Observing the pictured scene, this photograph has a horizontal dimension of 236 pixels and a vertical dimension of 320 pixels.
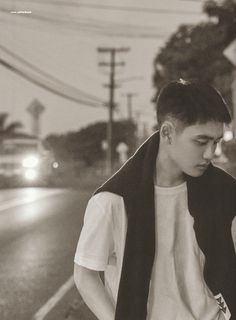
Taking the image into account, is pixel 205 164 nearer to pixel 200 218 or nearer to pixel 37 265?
pixel 200 218

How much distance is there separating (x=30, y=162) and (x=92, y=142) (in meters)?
42.4

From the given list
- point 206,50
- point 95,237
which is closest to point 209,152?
point 95,237

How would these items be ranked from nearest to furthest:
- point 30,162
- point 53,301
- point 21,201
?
point 53,301 → point 21,201 → point 30,162

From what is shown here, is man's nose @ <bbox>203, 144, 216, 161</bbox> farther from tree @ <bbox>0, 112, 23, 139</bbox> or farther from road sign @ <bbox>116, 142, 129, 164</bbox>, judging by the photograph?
tree @ <bbox>0, 112, 23, 139</bbox>

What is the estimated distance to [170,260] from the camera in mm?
2045

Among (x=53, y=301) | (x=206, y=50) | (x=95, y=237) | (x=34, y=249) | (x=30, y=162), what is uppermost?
(x=206, y=50)

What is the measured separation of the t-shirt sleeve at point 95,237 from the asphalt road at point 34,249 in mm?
4304

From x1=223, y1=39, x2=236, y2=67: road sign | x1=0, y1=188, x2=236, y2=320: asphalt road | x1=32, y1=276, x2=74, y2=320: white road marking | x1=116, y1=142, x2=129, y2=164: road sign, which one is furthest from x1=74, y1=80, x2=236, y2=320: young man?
x1=116, y1=142, x2=129, y2=164: road sign

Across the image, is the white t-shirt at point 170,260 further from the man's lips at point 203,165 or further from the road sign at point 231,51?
the road sign at point 231,51

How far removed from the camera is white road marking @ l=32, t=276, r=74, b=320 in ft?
20.3

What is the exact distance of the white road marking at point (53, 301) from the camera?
20.3ft

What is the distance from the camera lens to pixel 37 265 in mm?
8633

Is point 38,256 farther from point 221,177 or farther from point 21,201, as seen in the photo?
point 21,201

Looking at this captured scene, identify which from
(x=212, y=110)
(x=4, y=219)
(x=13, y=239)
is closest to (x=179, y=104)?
(x=212, y=110)
